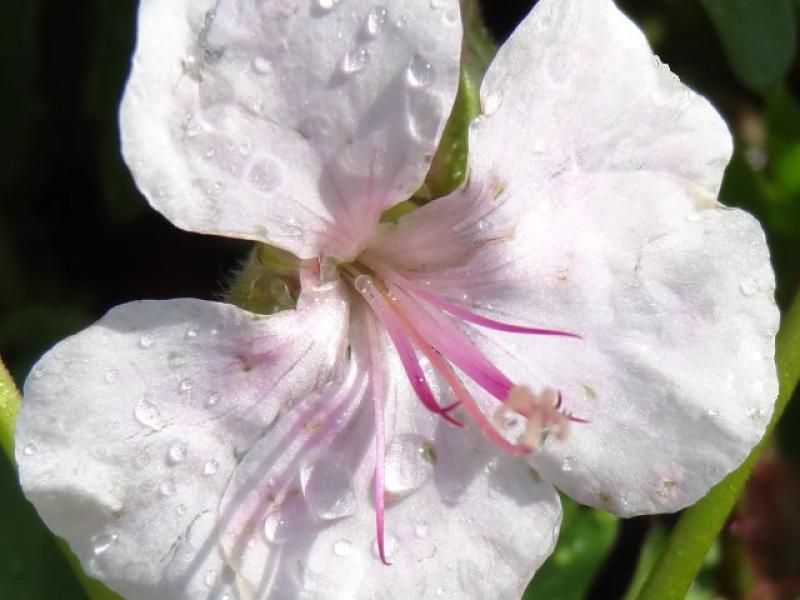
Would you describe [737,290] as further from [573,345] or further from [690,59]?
[690,59]

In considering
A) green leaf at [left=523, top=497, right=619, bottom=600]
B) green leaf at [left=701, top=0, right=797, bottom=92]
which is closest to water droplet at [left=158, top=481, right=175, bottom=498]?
green leaf at [left=523, top=497, right=619, bottom=600]

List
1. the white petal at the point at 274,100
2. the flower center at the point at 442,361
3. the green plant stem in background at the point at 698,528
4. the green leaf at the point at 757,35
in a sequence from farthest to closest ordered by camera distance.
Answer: the green leaf at the point at 757,35, the green plant stem in background at the point at 698,528, the flower center at the point at 442,361, the white petal at the point at 274,100

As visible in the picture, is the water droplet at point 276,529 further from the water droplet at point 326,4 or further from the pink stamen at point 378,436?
the water droplet at point 326,4

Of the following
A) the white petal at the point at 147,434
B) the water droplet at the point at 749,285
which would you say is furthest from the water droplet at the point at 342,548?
the water droplet at the point at 749,285

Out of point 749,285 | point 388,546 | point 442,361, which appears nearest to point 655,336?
point 749,285

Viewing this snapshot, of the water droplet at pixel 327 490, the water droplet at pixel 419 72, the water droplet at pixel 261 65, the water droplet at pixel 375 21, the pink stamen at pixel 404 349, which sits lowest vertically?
the water droplet at pixel 327 490

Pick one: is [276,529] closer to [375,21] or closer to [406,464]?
[406,464]

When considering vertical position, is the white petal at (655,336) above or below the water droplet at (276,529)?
above
